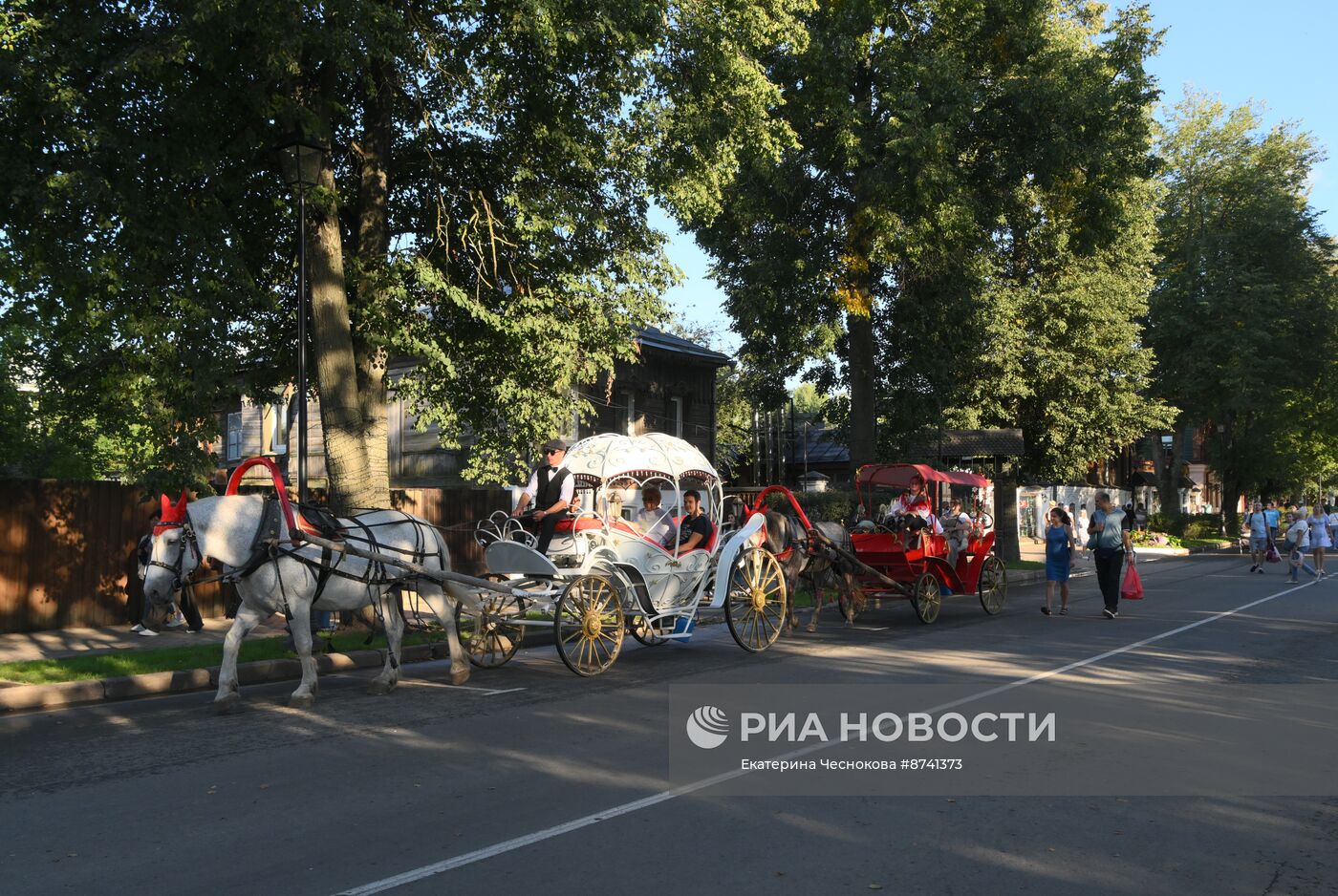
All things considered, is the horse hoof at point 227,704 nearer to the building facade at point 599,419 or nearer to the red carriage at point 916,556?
the red carriage at point 916,556

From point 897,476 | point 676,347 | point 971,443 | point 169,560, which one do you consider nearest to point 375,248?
point 169,560

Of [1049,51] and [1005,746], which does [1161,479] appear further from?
[1005,746]

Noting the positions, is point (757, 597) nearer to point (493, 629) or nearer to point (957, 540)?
point (493, 629)

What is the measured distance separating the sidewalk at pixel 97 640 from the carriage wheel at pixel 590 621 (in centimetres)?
556

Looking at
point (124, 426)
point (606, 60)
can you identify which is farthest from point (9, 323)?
point (606, 60)

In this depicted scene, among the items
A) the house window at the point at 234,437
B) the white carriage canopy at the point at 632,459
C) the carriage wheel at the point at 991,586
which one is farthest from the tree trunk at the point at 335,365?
the house window at the point at 234,437

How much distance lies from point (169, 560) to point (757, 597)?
6.44m

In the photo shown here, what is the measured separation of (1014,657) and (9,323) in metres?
13.3

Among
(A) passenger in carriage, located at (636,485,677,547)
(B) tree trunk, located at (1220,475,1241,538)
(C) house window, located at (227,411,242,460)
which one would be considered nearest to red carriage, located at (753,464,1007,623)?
(A) passenger in carriage, located at (636,485,677,547)

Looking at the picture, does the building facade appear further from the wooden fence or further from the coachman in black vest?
the coachman in black vest

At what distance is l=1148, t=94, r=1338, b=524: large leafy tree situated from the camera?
4688cm

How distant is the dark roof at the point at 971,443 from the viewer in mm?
29344

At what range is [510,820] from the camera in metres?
6.30

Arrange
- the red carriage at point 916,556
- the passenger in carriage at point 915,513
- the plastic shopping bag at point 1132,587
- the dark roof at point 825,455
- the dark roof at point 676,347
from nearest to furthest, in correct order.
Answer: the red carriage at point 916,556 < the passenger in carriage at point 915,513 < the plastic shopping bag at point 1132,587 < the dark roof at point 676,347 < the dark roof at point 825,455
